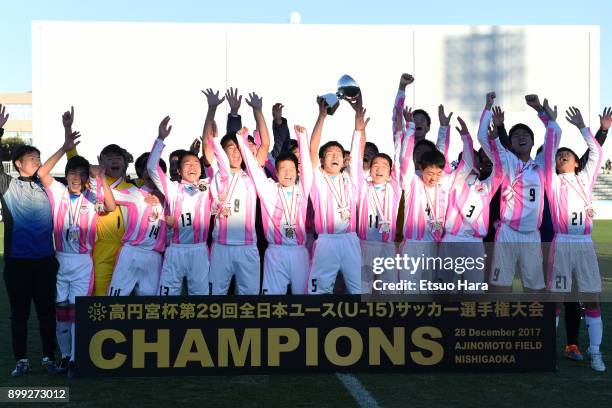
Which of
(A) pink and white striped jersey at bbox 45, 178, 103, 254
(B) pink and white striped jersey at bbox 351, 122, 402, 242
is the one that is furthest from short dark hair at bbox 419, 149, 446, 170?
(A) pink and white striped jersey at bbox 45, 178, 103, 254

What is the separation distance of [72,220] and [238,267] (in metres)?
1.39

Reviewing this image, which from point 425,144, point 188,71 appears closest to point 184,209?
point 425,144

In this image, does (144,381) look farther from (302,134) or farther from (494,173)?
(494,173)

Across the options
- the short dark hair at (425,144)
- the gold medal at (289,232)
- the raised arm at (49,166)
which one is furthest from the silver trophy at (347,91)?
the raised arm at (49,166)

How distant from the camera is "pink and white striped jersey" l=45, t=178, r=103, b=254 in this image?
611cm

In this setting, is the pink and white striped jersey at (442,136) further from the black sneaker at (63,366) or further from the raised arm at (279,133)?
the black sneaker at (63,366)

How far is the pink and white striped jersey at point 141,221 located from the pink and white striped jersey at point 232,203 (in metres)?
0.46

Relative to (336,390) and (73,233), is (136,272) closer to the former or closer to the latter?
(73,233)

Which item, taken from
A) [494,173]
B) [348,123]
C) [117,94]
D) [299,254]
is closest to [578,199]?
[494,173]

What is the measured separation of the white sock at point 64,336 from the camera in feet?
20.0

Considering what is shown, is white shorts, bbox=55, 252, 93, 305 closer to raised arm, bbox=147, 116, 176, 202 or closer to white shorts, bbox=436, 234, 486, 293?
raised arm, bbox=147, 116, 176, 202

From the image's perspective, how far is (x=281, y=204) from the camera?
253 inches

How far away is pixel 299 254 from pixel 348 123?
2357 cm

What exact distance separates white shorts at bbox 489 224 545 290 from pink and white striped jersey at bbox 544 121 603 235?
245 mm
